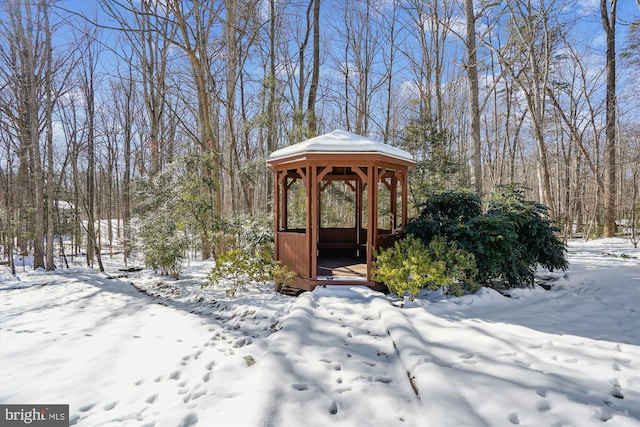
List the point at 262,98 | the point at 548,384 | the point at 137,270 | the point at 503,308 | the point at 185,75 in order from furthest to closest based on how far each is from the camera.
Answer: the point at 185,75
the point at 262,98
the point at 137,270
the point at 503,308
the point at 548,384

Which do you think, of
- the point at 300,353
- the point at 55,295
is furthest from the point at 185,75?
the point at 300,353

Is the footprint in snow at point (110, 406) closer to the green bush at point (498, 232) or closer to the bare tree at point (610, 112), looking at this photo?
the green bush at point (498, 232)

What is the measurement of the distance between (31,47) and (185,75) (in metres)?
4.30

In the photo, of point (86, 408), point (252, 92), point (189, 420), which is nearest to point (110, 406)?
point (86, 408)

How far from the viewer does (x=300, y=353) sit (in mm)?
3133

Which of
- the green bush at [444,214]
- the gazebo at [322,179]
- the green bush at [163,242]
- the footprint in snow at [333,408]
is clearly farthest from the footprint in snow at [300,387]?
the green bush at [163,242]

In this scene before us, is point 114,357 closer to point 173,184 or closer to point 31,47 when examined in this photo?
point 173,184

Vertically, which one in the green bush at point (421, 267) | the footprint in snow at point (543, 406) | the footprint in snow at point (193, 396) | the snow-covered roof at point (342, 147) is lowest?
the footprint in snow at point (193, 396)

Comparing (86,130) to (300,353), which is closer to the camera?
(300,353)

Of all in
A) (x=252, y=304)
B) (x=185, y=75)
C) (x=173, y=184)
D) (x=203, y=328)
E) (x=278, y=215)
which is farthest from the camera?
(x=185, y=75)

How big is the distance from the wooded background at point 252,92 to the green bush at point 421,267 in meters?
4.34

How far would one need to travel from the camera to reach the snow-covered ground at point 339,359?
2.19 m

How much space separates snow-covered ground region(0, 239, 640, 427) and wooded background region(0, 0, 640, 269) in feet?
11.9

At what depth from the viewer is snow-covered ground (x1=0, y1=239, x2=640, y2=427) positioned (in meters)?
2.19
